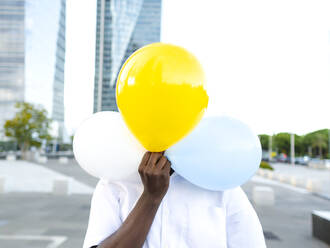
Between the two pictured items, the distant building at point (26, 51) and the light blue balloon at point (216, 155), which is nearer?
the light blue balloon at point (216, 155)

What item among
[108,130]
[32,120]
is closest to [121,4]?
[32,120]

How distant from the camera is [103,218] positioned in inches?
42.7

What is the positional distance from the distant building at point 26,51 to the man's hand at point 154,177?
71.8 meters

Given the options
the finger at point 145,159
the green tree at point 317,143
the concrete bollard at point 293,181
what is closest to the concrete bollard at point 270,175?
the concrete bollard at point 293,181

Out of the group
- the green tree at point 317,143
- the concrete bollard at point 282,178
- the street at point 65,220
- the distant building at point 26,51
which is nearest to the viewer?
the street at point 65,220

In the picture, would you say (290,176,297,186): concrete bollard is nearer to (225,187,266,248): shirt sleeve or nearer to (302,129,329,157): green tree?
(225,187,266,248): shirt sleeve

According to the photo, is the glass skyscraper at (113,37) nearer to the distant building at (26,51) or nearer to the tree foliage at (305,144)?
the distant building at (26,51)

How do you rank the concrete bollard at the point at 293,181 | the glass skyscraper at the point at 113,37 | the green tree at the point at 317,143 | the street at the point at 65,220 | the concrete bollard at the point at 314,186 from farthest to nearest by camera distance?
the glass skyscraper at the point at 113,37
the green tree at the point at 317,143
the concrete bollard at the point at 293,181
the concrete bollard at the point at 314,186
the street at the point at 65,220

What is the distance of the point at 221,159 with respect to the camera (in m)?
1.14

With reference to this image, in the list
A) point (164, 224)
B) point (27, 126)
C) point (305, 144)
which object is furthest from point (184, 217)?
point (305, 144)

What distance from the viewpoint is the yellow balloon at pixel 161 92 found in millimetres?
941

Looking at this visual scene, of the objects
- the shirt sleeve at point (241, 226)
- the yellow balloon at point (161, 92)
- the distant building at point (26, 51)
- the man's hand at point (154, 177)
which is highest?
the distant building at point (26, 51)

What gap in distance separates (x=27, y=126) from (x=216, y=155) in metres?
30.9

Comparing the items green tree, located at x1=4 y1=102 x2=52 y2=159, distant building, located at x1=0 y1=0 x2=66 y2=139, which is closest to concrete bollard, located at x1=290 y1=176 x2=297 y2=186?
green tree, located at x1=4 y1=102 x2=52 y2=159
